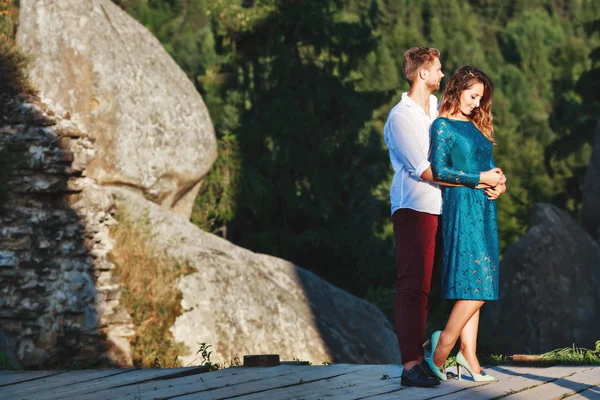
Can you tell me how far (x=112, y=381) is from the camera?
194 inches

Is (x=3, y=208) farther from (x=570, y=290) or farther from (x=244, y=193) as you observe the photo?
(x=570, y=290)

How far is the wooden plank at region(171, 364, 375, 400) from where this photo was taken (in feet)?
14.4

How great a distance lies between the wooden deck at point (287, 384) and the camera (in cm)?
434

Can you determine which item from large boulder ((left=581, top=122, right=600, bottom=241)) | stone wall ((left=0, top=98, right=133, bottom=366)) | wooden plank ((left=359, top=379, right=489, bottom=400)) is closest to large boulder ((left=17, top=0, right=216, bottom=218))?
stone wall ((left=0, top=98, right=133, bottom=366))

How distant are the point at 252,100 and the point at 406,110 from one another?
1461 centimetres

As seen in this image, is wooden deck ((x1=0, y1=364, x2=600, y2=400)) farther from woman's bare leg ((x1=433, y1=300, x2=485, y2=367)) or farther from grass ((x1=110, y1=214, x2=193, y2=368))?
grass ((x1=110, y1=214, x2=193, y2=368))

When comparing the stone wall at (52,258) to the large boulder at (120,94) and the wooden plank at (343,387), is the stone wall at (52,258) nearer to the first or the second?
the large boulder at (120,94)

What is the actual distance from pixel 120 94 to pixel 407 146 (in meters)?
7.77

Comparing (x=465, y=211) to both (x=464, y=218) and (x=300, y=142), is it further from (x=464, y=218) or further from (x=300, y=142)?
(x=300, y=142)

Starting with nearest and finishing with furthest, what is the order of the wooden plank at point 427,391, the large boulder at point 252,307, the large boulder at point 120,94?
the wooden plank at point 427,391 < the large boulder at point 252,307 < the large boulder at point 120,94

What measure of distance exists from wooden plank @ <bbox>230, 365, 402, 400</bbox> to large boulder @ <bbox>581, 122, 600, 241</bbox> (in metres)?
13.3

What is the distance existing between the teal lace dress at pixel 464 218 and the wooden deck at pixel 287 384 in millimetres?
503

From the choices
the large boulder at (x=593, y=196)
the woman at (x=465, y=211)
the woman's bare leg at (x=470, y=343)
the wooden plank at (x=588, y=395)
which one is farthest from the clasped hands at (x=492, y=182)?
the large boulder at (x=593, y=196)

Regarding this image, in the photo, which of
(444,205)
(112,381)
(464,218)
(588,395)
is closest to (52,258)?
(112,381)
